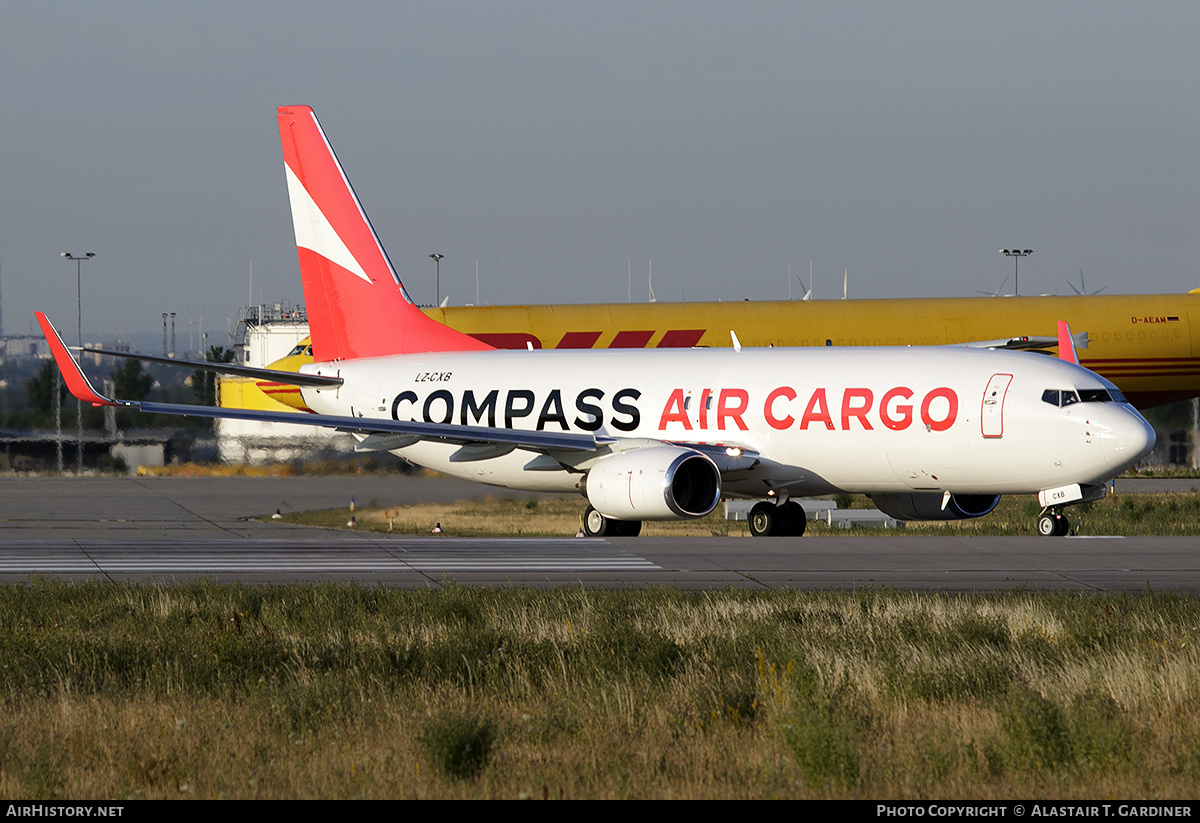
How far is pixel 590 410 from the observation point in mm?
29531

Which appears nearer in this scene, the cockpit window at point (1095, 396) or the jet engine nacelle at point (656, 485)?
the cockpit window at point (1095, 396)

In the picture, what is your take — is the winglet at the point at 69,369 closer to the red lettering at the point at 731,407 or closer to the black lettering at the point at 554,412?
the black lettering at the point at 554,412

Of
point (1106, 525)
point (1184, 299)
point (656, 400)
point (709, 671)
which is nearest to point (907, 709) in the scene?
point (709, 671)

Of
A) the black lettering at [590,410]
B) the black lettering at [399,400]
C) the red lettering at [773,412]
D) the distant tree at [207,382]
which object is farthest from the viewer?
the distant tree at [207,382]

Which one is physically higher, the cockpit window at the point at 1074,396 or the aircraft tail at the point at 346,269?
the aircraft tail at the point at 346,269

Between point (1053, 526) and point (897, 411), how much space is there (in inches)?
138

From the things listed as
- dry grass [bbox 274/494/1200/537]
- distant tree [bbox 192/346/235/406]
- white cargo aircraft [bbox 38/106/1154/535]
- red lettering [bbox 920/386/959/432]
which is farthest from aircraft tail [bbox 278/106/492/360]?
distant tree [bbox 192/346/235/406]

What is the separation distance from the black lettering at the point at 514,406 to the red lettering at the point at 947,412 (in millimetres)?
8653

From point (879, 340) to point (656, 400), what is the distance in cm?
2201

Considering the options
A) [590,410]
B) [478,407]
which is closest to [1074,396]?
[590,410]

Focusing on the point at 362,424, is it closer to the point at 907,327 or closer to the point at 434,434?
the point at 434,434

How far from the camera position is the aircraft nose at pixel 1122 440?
24.4 metres

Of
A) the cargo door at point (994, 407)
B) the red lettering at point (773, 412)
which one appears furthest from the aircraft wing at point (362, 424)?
the cargo door at point (994, 407)

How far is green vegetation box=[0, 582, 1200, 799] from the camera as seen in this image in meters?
9.20
